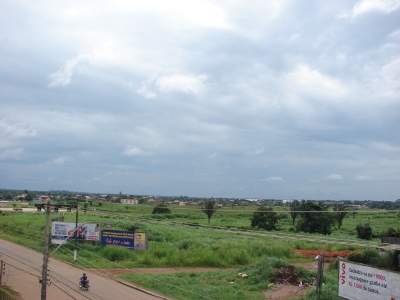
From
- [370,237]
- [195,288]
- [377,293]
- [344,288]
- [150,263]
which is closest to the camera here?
[377,293]

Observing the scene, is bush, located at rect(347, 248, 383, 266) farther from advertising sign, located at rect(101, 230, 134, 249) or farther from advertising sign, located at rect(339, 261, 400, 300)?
advertising sign, located at rect(101, 230, 134, 249)

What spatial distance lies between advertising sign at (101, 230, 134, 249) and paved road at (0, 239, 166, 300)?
535 cm

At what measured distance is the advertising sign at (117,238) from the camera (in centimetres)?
3697

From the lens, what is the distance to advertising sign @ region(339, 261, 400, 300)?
15938 mm

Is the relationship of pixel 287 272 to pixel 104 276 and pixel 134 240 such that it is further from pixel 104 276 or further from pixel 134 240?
pixel 134 240

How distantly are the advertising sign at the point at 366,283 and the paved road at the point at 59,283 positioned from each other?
34.7ft

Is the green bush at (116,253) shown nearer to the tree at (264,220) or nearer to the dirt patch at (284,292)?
the dirt patch at (284,292)

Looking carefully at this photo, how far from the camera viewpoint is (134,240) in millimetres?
37031

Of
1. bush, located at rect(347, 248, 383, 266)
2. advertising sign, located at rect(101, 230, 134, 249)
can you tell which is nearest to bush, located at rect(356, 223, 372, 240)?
bush, located at rect(347, 248, 383, 266)

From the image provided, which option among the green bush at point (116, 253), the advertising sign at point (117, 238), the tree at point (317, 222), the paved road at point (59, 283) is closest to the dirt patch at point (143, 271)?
the paved road at point (59, 283)

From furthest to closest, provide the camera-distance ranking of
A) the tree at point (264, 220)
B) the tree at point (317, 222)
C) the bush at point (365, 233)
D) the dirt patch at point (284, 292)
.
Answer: the tree at point (264, 220), the tree at point (317, 222), the bush at point (365, 233), the dirt patch at point (284, 292)

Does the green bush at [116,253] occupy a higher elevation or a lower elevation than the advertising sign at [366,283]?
lower

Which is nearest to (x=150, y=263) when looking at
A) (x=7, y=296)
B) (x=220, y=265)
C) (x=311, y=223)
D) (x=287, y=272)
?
(x=220, y=265)

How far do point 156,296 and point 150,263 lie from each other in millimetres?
10659
